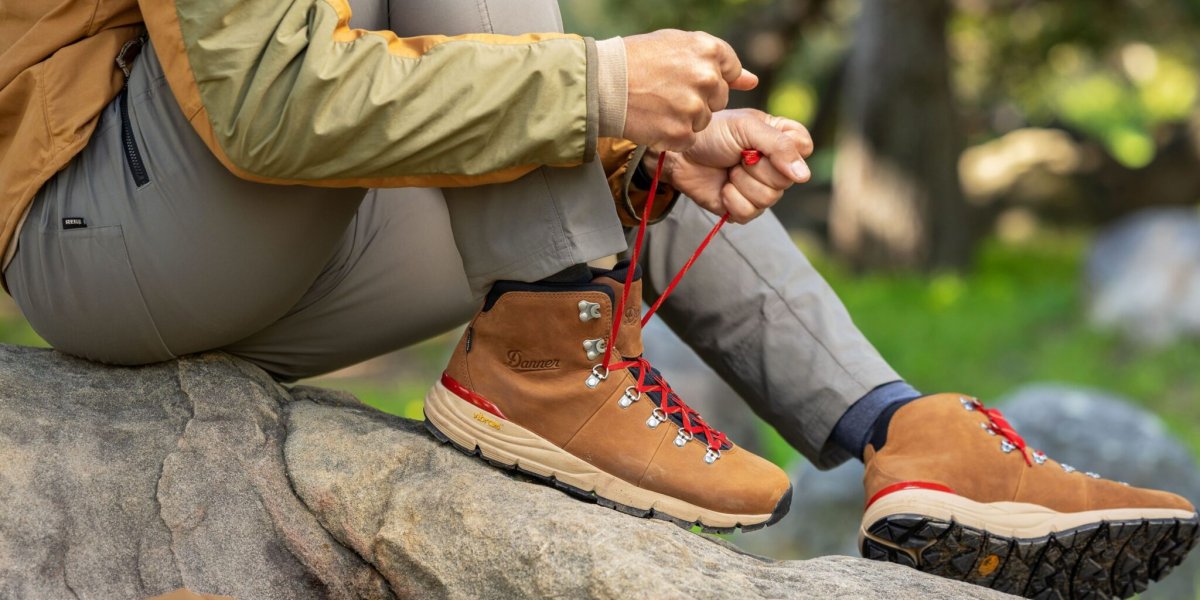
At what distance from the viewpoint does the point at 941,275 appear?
7996 millimetres

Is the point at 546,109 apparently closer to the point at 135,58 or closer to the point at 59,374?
the point at 135,58

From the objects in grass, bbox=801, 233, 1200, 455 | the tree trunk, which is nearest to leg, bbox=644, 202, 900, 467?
grass, bbox=801, 233, 1200, 455

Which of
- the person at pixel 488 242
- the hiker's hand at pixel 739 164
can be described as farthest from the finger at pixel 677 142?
the hiker's hand at pixel 739 164

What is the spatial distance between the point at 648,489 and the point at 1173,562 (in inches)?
39.4

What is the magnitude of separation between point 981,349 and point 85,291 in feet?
17.4

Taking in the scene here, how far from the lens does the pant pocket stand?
5.94 ft

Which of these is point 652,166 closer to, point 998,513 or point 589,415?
point 589,415

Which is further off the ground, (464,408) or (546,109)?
(546,109)

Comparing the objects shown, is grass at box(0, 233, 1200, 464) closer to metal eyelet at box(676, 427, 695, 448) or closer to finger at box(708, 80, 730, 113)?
metal eyelet at box(676, 427, 695, 448)

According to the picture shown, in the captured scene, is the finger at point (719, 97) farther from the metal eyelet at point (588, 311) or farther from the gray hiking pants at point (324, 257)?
the metal eyelet at point (588, 311)

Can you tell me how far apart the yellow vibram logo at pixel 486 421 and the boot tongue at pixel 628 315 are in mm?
222

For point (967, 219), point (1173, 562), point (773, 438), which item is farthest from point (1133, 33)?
point (1173, 562)

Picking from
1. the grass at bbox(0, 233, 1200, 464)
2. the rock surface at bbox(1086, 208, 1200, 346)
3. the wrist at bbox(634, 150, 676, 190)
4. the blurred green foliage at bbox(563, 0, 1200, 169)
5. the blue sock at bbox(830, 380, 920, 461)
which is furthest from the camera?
the blurred green foliage at bbox(563, 0, 1200, 169)

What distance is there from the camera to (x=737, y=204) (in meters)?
2.01
